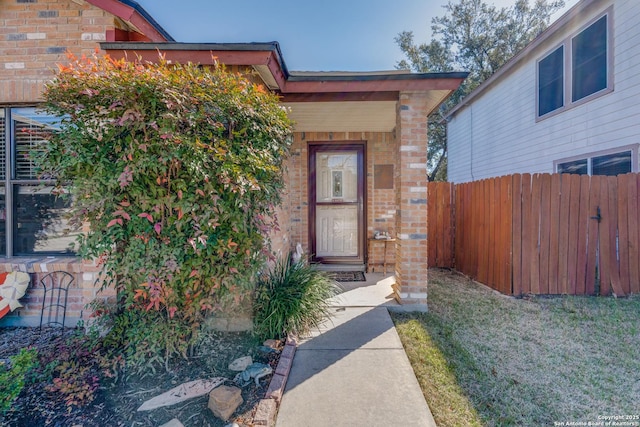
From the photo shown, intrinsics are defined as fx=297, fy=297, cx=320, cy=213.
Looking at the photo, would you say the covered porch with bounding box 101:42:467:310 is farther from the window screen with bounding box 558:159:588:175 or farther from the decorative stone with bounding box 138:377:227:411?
the window screen with bounding box 558:159:588:175

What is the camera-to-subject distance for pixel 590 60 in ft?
18.3

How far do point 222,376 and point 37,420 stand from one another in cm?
116

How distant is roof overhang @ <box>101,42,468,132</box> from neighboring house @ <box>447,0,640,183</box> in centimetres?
359

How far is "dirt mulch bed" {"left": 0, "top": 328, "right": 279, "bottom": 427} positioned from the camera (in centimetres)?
194

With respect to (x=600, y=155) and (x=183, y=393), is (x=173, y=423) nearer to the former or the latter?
(x=183, y=393)

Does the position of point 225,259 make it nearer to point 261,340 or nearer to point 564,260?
point 261,340

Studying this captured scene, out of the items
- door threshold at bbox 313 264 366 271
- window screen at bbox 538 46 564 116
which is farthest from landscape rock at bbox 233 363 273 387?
window screen at bbox 538 46 564 116

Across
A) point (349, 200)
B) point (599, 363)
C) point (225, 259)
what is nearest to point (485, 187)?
point (349, 200)

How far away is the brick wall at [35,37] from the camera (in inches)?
126

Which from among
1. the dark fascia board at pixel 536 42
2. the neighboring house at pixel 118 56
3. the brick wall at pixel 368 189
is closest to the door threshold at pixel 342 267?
the brick wall at pixel 368 189

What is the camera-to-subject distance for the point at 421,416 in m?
2.02

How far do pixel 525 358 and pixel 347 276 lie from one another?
2.95 metres

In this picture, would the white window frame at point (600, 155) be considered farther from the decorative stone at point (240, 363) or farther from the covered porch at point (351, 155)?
the decorative stone at point (240, 363)

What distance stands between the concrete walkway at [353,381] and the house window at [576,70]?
5985mm
